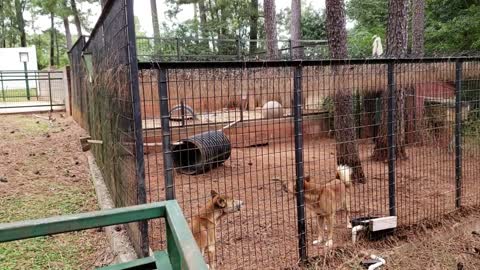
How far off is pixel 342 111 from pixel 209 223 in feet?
8.61

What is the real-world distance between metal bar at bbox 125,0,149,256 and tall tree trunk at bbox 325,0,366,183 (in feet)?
8.07

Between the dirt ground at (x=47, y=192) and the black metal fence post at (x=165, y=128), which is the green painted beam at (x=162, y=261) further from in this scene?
the dirt ground at (x=47, y=192)

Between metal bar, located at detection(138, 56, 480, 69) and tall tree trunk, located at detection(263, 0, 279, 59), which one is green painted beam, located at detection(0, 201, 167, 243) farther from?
tall tree trunk, located at detection(263, 0, 279, 59)

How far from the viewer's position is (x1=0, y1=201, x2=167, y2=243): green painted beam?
1.35 meters

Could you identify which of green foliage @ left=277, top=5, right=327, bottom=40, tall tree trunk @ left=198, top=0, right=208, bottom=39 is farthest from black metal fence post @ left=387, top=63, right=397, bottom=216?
tall tree trunk @ left=198, top=0, right=208, bottom=39

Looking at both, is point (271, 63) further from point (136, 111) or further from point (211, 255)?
point (211, 255)

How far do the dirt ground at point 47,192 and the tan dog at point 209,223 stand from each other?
771 mm

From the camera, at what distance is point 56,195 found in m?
5.03

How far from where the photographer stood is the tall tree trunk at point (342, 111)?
16.4 ft

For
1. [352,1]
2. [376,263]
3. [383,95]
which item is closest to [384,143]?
[383,95]

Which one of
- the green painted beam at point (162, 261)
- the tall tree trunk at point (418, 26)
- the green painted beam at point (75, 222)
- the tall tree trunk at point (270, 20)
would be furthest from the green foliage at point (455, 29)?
the green painted beam at point (75, 222)

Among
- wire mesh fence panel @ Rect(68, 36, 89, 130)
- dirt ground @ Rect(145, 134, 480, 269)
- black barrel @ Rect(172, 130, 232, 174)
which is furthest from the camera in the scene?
wire mesh fence panel @ Rect(68, 36, 89, 130)

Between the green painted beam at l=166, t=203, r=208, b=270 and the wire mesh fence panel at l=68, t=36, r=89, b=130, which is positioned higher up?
the wire mesh fence panel at l=68, t=36, r=89, b=130

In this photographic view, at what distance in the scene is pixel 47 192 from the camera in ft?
16.9
